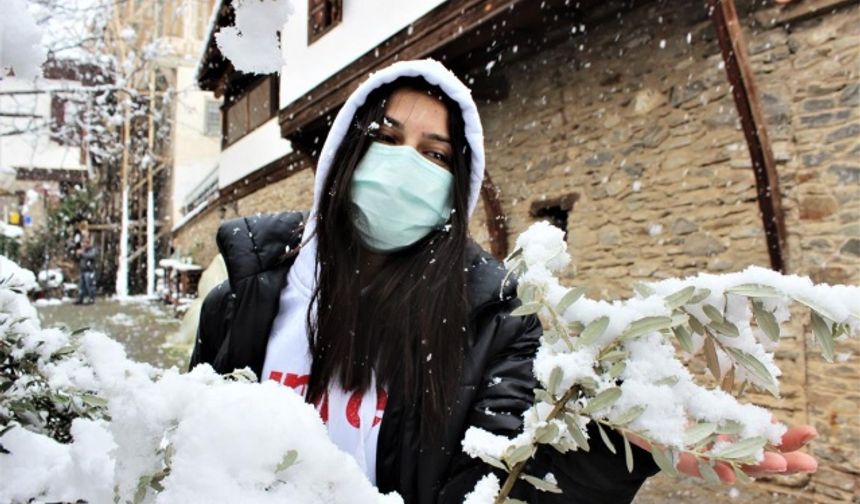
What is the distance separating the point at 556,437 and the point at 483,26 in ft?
15.9

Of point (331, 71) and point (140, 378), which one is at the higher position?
point (331, 71)

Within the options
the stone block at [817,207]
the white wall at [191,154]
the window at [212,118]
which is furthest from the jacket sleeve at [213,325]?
the window at [212,118]

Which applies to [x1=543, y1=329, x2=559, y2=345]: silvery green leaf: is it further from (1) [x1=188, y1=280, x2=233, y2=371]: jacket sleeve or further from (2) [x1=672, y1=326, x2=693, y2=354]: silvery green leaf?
(1) [x1=188, y1=280, x2=233, y2=371]: jacket sleeve

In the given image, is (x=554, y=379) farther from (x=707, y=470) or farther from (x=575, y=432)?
(x=707, y=470)

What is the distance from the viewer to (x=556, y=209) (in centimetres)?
575

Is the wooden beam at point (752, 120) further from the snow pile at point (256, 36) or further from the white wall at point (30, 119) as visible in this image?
the snow pile at point (256, 36)

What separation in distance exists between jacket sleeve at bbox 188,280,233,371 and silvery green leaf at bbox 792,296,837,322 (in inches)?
47.0

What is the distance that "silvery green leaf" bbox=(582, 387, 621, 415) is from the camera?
505 mm

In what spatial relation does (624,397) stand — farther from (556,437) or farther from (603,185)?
(603,185)

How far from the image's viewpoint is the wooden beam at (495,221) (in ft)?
19.8

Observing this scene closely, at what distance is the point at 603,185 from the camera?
17.0ft

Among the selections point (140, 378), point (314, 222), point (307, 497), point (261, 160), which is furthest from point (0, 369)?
point (261, 160)

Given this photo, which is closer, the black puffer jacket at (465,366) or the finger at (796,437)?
the finger at (796,437)

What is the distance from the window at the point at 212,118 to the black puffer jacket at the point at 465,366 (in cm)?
2255
